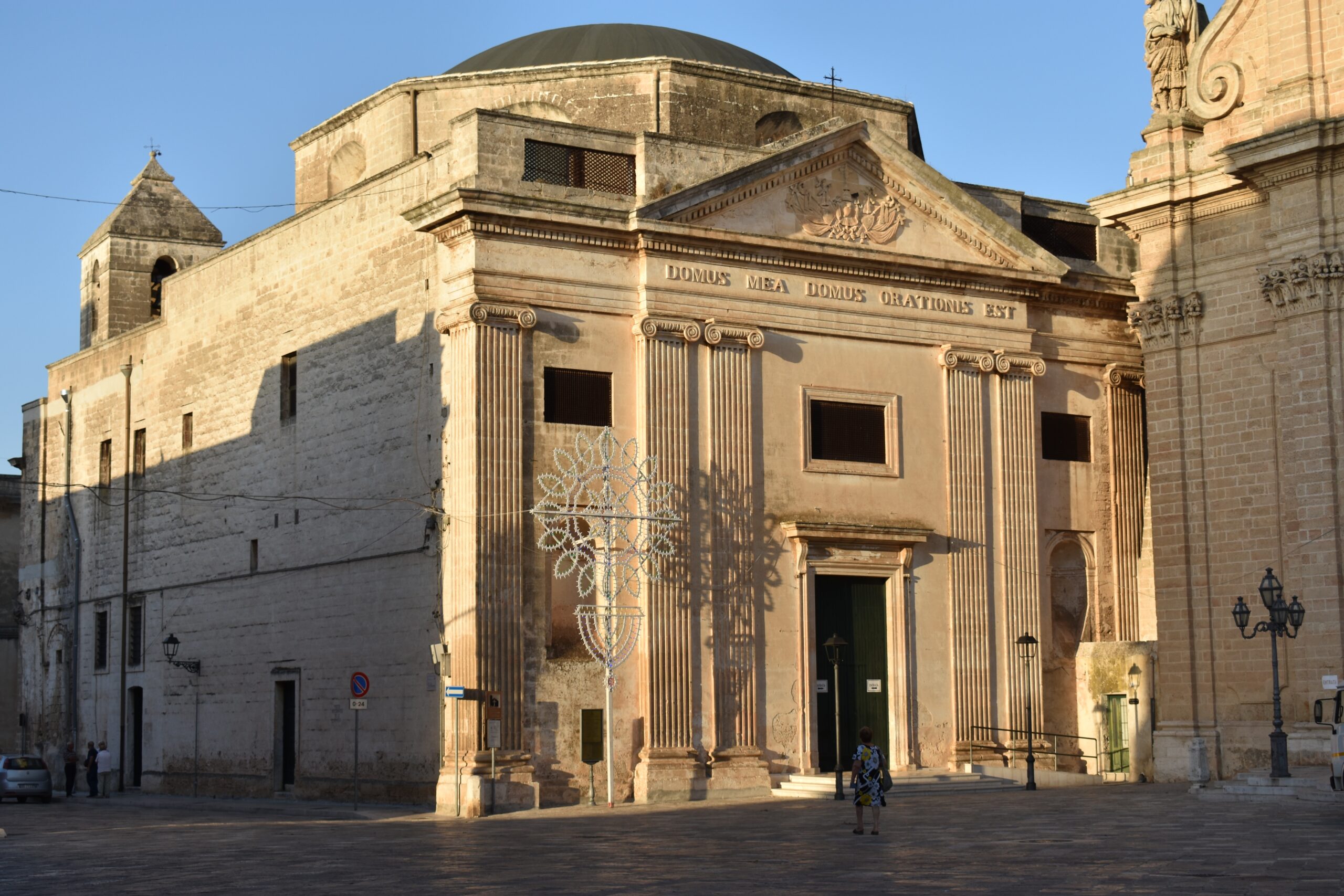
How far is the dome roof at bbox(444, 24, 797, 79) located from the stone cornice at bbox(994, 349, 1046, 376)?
26.5 feet

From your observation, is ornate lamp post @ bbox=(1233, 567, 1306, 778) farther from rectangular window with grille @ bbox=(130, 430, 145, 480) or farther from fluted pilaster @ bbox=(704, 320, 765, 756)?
rectangular window with grille @ bbox=(130, 430, 145, 480)

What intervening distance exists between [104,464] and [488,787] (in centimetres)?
2013

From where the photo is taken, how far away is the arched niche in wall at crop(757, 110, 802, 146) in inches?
1391

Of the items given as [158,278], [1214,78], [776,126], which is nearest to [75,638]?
[158,278]

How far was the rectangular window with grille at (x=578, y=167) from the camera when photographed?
2980 centimetres

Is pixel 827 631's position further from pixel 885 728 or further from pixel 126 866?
pixel 126 866

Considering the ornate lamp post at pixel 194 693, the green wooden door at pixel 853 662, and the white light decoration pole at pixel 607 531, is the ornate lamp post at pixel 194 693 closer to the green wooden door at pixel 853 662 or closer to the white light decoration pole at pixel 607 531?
the white light decoration pole at pixel 607 531

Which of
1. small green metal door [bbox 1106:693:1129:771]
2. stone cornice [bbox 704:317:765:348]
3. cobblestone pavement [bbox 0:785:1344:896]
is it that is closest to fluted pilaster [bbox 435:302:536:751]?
cobblestone pavement [bbox 0:785:1344:896]

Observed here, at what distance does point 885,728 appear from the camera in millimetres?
31922

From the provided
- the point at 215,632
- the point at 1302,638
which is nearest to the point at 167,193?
the point at 215,632

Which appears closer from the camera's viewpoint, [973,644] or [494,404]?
[494,404]

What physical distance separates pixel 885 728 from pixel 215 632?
47.3 ft

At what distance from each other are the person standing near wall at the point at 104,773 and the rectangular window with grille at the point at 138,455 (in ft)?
21.3

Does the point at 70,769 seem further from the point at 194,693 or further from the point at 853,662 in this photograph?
the point at 853,662
